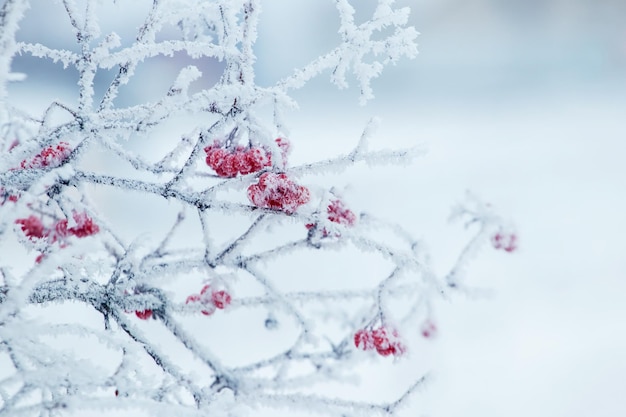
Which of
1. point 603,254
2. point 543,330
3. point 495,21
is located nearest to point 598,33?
point 495,21

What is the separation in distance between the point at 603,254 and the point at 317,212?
6.99 m

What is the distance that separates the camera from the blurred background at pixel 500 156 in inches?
186

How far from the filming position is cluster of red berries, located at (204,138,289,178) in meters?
1.21

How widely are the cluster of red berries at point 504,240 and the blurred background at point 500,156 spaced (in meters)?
0.12

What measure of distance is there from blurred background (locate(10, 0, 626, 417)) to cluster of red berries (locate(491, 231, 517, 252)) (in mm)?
116

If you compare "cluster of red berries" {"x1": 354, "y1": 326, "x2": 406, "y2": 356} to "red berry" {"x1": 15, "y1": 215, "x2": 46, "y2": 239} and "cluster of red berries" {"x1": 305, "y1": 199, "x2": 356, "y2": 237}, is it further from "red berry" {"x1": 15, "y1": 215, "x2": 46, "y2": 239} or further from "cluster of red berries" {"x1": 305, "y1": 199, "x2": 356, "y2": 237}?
"red berry" {"x1": 15, "y1": 215, "x2": 46, "y2": 239}

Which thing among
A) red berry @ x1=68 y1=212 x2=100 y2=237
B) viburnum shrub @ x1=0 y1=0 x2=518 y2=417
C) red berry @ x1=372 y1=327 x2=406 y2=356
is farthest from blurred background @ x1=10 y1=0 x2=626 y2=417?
red berry @ x1=68 y1=212 x2=100 y2=237

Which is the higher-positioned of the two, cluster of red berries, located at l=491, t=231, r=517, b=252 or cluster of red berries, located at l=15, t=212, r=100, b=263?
cluster of red berries, located at l=491, t=231, r=517, b=252

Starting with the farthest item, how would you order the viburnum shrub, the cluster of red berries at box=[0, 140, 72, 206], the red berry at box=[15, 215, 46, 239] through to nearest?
1. the red berry at box=[15, 215, 46, 239]
2. the cluster of red berries at box=[0, 140, 72, 206]
3. the viburnum shrub

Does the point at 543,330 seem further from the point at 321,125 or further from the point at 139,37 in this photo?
the point at 321,125

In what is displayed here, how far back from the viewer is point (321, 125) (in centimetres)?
1061

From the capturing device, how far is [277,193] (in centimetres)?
108

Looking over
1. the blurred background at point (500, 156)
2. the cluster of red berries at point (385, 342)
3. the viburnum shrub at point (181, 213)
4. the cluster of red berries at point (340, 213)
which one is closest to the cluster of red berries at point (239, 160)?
the viburnum shrub at point (181, 213)

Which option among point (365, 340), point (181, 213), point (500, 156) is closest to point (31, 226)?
point (181, 213)
